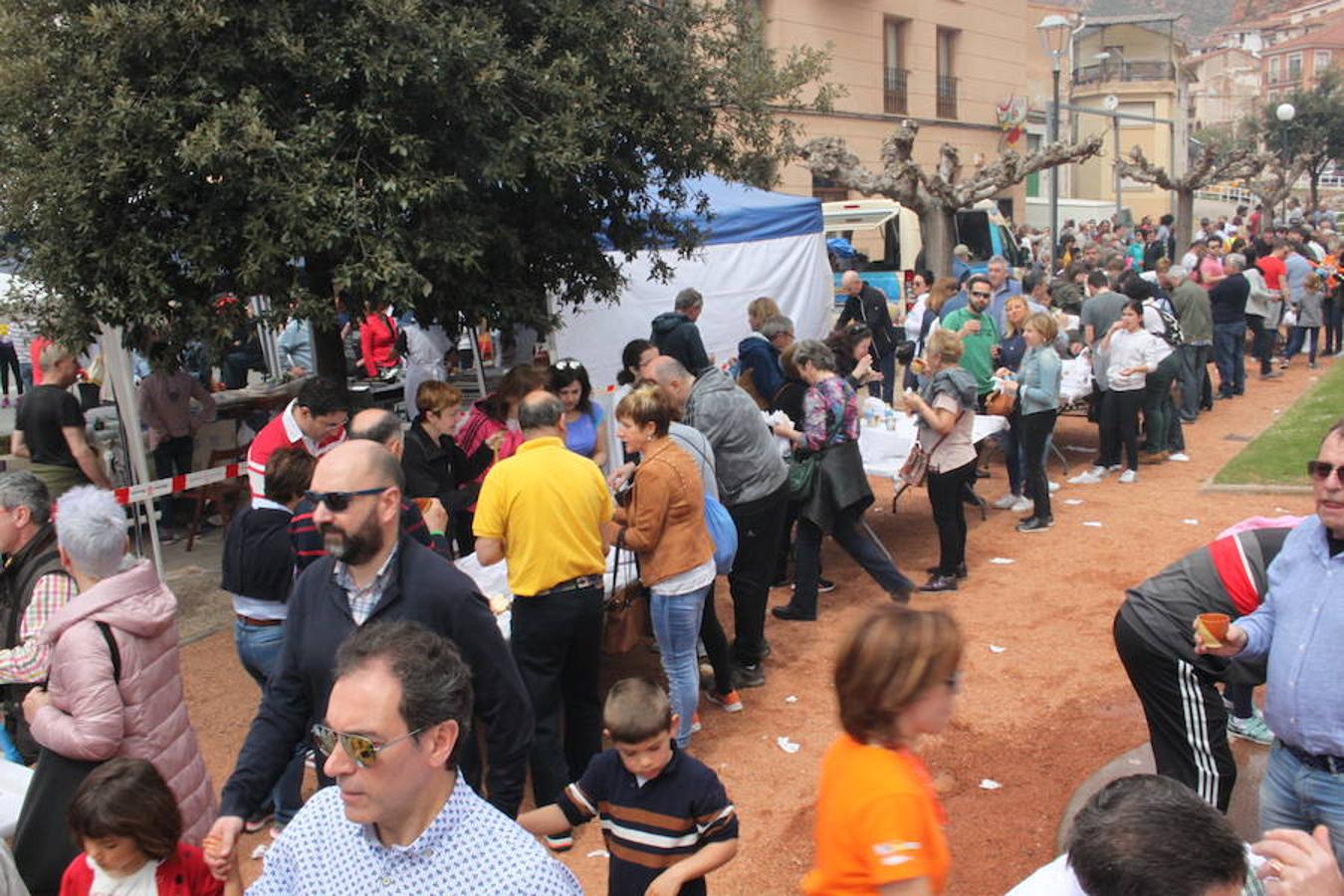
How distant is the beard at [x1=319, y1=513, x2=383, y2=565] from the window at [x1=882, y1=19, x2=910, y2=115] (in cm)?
3005

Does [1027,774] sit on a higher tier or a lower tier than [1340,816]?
lower

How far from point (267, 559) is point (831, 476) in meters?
3.76

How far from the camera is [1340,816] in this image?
3.11 metres

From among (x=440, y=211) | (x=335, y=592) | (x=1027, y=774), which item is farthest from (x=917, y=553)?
(x=335, y=592)

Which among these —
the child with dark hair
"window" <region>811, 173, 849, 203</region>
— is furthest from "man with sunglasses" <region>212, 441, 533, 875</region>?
"window" <region>811, 173, 849, 203</region>

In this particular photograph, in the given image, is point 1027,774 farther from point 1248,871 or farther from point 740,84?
point 740,84

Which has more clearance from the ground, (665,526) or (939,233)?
(939,233)

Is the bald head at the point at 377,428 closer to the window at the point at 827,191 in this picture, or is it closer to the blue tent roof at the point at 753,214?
the blue tent roof at the point at 753,214

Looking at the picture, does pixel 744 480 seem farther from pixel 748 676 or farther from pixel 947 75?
pixel 947 75

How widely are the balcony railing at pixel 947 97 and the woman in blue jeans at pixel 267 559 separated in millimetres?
31331

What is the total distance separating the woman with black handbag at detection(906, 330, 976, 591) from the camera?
7.81 meters

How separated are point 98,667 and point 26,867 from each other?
2.20 feet

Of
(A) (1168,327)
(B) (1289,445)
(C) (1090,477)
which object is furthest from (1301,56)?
(C) (1090,477)

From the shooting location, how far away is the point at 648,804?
11.4 feet
